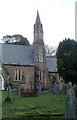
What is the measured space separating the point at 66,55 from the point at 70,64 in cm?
186

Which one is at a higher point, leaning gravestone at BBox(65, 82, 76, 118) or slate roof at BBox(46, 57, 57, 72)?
slate roof at BBox(46, 57, 57, 72)

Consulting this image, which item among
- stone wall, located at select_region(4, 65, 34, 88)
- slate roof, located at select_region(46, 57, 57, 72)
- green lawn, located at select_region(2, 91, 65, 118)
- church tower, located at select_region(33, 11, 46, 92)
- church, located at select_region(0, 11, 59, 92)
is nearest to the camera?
green lawn, located at select_region(2, 91, 65, 118)

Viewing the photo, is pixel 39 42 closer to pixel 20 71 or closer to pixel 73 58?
pixel 20 71

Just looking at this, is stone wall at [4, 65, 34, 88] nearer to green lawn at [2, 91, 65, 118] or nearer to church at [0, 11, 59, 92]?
church at [0, 11, 59, 92]

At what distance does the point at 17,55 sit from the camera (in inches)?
1989

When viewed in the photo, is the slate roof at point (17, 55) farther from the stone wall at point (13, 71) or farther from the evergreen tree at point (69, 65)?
the evergreen tree at point (69, 65)

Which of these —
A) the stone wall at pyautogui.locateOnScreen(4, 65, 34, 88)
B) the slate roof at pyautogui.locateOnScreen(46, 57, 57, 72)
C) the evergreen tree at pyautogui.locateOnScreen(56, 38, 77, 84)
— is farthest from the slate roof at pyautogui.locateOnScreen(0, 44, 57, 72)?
the evergreen tree at pyautogui.locateOnScreen(56, 38, 77, 84)

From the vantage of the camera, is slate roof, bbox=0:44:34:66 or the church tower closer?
slate roof, bbox=0:44:34:66

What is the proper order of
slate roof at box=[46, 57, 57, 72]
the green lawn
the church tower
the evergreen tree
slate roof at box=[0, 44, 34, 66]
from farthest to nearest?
slate roof at box=[46, 57, 57, 72]
the church tower
slate roof at box=[0, 44, 34, 66]
the evergreen tree
the green lawn

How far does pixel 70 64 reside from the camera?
35.2 metres

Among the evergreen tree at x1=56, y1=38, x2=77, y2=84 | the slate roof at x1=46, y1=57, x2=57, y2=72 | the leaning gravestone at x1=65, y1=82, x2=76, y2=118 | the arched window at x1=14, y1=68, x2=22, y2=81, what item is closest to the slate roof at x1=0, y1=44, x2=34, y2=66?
the arched window at x1=14, y1=68, x2=22, y2=81

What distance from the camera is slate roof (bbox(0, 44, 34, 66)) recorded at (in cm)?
4935

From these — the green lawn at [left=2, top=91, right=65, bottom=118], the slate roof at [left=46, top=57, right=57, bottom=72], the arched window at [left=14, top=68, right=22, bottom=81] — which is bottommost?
the green lawn at [left=2, top=91, right=65, bottom=118]

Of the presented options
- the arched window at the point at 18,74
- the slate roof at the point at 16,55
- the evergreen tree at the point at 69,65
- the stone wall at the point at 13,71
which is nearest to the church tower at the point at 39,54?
the stone wall at the point at 13,71
